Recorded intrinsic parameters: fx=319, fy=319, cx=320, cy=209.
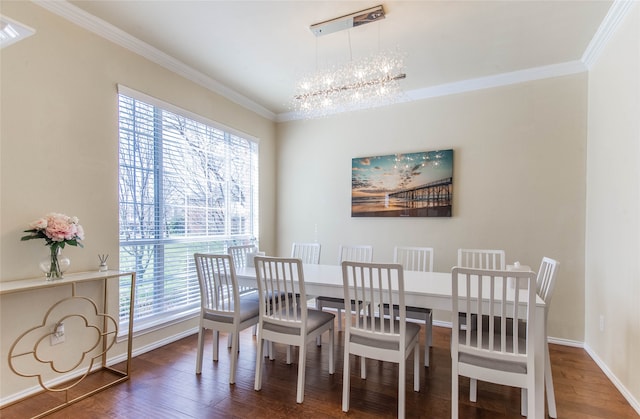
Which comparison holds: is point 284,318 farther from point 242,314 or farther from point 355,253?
point 355,253

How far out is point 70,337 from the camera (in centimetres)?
239

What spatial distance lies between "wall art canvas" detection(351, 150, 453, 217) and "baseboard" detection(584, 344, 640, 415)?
68.8 inches

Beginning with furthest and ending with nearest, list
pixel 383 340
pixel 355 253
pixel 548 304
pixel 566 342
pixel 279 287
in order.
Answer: pixel 355 253
pixel 566 342
pixel 279 287
pixel 383 340
pixel 548 304

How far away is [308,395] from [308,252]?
5.72 ft

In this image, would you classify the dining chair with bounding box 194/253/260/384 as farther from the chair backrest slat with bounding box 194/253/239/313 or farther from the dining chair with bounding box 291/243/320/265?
the dining chair with bounding box 291/243/320/265

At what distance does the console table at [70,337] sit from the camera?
2000mm

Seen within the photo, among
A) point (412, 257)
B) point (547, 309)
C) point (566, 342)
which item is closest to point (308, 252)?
point (412, 257)

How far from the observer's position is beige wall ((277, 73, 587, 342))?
3.15 metres

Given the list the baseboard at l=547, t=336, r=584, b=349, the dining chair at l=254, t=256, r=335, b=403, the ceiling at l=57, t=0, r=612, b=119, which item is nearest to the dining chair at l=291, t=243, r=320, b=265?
the dining chair at l=254, t=256, r=335, b=403

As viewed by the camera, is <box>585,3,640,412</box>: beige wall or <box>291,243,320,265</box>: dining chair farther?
<box>291,243,320,265</box>: dining chair

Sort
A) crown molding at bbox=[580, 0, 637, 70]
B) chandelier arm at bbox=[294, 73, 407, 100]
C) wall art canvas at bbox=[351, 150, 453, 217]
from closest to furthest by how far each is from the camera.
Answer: crown molding at bbox=[580, 0, 637, 70] → chandelier arm at bbox=[294, 73, 407, 100] → wall art canvas at bbox=[351, 150, 453, 217]

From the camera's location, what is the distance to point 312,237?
14.6 ft

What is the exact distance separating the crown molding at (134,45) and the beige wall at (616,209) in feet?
12.0

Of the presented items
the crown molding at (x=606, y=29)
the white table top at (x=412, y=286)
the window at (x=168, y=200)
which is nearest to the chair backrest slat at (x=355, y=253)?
the white table top at (x=412, y=286)
